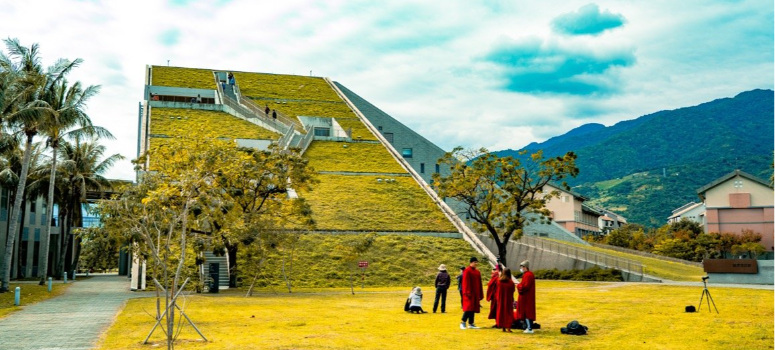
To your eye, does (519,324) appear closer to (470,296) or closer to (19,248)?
(470,296)

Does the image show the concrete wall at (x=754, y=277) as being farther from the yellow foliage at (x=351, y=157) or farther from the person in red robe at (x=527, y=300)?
the yellow foliage at (x=351, y=157)

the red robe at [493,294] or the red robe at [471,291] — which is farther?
the red robe at [493,294]

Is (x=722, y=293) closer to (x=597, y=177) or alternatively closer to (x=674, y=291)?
(x=674, y=291)

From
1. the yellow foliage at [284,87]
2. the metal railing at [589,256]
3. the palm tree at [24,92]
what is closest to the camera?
the palm tree at [24,92]

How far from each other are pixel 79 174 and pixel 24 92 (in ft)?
75.2

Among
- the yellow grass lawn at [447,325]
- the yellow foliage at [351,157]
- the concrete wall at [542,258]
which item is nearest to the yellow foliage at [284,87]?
the yellow foliage at [351,157]

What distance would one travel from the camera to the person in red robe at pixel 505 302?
50.5 ft

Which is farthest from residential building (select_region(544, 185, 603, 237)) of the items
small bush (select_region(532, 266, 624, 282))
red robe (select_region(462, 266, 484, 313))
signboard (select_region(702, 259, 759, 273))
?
red robe (select_region(462, 266, 484, 313))

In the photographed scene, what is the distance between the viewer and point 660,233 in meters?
65.7

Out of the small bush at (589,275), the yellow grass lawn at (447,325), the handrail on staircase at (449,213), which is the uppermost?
the handrail on staircase at (449,213)

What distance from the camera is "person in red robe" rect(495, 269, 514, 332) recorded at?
15398 mm

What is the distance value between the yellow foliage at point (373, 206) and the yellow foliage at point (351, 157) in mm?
2556

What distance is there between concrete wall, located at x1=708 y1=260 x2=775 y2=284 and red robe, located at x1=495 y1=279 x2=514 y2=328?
985 inches

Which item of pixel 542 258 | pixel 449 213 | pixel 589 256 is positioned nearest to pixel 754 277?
pixel 589 256
